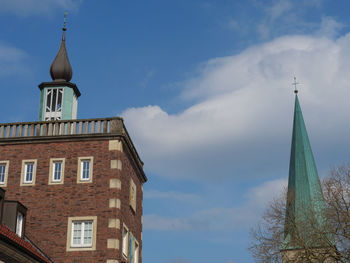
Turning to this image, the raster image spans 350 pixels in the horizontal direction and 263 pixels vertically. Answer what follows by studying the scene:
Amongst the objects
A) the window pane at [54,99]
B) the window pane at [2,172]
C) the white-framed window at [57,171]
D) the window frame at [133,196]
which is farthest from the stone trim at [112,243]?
the window pane at [54,99]

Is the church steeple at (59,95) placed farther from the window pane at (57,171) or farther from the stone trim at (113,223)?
the stone trim at (113,223)

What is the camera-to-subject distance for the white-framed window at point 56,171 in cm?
3369

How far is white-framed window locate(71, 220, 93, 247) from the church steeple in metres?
12.8

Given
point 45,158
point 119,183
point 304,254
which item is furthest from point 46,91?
point 304,254

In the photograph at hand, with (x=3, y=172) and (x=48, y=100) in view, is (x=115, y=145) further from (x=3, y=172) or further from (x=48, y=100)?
(x=48, y=100)

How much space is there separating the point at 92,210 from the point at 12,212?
511 cm

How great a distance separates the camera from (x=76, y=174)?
111 ft

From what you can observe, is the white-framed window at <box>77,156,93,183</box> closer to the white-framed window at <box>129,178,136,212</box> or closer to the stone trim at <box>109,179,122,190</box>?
the stone trim at <box>109,179,122,190</box>

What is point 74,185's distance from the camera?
33438 millimetres

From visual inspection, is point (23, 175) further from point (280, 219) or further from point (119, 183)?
point (280, 219)

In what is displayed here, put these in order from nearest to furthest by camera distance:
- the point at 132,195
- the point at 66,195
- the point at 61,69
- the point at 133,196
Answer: the point at 66,195 → the point at 132,195 → the point at 133,196 → the point at 61,69

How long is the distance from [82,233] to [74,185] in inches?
111

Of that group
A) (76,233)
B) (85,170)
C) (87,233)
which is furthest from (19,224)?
(85,170)

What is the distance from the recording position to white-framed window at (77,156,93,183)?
33562 mm
